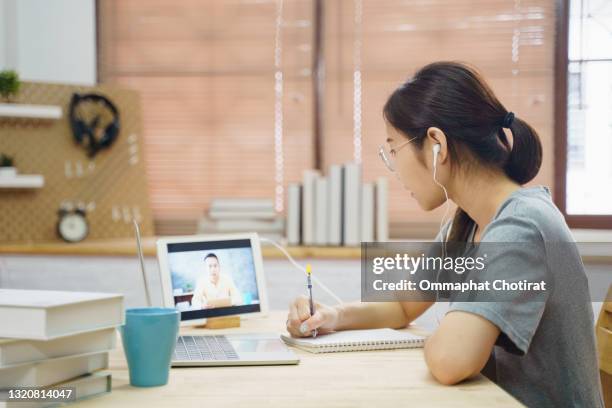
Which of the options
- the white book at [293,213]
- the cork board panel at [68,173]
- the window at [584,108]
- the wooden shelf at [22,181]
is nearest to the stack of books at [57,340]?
the white book at [293,213]

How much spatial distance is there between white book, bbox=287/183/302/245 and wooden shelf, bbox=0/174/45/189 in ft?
3.40

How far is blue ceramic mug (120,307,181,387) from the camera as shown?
1.05m

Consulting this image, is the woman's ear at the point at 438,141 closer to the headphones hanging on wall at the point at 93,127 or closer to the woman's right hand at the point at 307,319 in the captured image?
the woman's right hand at the point at 307,319

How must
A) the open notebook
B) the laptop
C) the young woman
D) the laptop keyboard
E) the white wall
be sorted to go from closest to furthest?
1. the young woman
2. the laptop keyboard
3. the open notebook
4. the laptop
5. the white wall

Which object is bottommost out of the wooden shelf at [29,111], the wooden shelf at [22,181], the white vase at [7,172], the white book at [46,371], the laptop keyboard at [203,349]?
the laptop keyboard at [203,349]

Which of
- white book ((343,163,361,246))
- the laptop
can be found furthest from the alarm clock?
the laptop

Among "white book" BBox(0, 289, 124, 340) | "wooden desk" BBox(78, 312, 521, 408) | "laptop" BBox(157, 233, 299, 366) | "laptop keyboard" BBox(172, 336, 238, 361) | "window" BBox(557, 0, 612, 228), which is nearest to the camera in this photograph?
"white book" BBox(0, 289, 124, 340)

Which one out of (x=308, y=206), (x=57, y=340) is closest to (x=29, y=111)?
(x=308, y=206)

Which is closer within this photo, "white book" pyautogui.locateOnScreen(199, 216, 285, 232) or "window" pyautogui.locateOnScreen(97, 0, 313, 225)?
"white book" pyautogui.locateOnScreen(199, 216, 285, 232)

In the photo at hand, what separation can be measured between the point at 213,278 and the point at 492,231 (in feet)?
2.21

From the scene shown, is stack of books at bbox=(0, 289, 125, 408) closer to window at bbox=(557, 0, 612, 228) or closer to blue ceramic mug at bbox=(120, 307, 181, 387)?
blue ceramic mug at bbox=(120, 307, 181, 387)

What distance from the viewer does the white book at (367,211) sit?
277cm

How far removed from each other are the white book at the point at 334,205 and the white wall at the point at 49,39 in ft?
4.06

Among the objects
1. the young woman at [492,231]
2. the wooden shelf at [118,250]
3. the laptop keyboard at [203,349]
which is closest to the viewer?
the young woman at [492,231]
